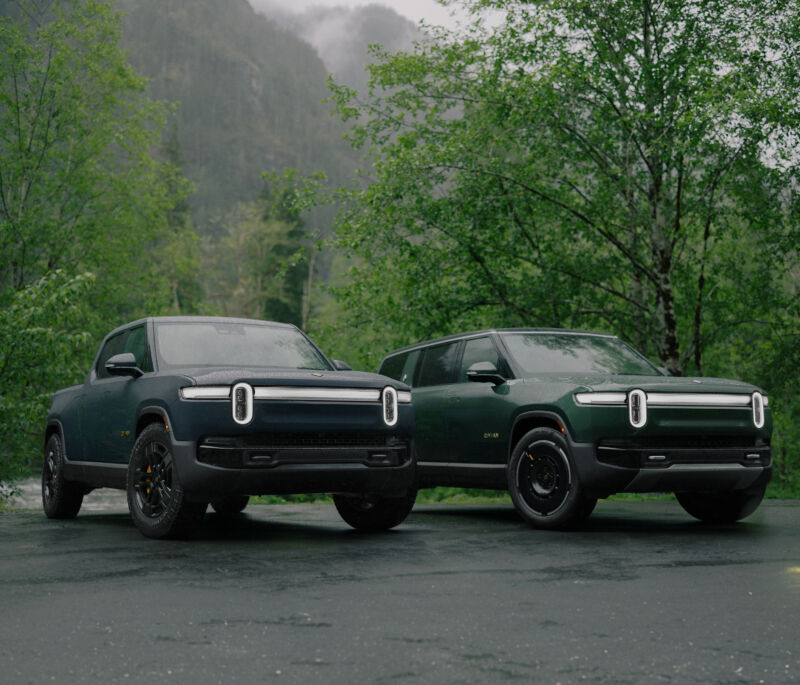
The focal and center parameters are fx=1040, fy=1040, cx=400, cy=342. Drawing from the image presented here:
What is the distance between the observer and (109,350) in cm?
1036

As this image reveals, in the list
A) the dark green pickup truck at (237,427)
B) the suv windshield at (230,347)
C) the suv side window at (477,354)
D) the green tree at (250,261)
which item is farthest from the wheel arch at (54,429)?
the green tree at (250,261)

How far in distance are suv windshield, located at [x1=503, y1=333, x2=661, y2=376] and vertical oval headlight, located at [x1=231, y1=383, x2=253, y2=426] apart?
10.4ft

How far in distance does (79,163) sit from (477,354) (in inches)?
1037

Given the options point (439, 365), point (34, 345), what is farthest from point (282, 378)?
point (34, 345)

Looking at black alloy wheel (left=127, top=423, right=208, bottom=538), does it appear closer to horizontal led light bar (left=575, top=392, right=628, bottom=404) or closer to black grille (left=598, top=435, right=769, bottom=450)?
horizontal led light bar (left=575, top=392, right=628, bottom=404)

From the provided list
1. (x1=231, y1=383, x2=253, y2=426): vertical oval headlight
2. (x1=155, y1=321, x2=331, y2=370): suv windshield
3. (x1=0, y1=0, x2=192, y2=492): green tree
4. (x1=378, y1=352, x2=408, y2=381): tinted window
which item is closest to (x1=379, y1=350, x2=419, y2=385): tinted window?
(x1=378, y1=352, x2=408, y2=381): tinted window

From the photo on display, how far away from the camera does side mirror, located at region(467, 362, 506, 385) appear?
31.9 feet

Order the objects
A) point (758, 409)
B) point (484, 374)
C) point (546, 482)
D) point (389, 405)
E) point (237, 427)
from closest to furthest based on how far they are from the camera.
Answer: point (237, 427)
point (389, 405)
point (546, 482)
point (758, 409)
point (484, 374)

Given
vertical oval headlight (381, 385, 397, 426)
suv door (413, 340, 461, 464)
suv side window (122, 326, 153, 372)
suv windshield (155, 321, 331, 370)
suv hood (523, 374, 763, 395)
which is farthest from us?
suv door (413, 340, 461, 464)

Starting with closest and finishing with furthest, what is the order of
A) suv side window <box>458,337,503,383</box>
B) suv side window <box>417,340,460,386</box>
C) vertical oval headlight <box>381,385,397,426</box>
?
vertical oval headlight <box>381,385,397,426</box> → suv side window <box>458,337,503,383</box> → suv side window <box>417,340,460,386</box>

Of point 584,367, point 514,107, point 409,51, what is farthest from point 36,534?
point 409,51

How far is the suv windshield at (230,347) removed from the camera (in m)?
9.01

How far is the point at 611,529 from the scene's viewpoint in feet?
30.5

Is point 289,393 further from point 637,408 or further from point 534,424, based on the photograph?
point 637,408
